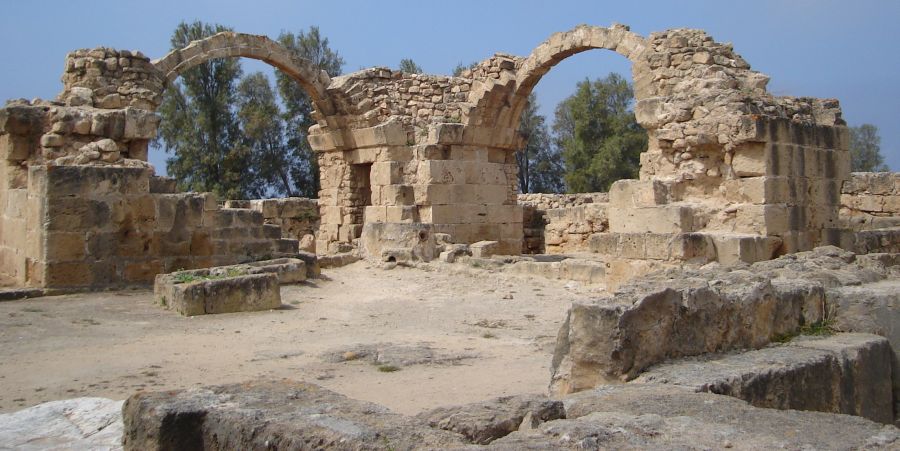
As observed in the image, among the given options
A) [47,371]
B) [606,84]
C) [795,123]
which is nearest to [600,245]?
[795,123]

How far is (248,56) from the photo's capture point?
13383mm

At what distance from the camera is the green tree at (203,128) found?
1227 inches

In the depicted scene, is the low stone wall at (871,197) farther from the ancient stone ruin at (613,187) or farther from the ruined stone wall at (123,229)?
the ruined stone wall at (123,229)

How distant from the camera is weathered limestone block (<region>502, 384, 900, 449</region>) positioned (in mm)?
2408

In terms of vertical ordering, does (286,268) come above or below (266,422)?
above

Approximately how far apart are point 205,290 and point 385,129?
6.95 m

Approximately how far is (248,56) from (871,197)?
10.1 m

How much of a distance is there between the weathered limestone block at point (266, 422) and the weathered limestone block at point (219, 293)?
404 centimetres

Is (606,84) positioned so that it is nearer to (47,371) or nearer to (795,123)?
(795,123)

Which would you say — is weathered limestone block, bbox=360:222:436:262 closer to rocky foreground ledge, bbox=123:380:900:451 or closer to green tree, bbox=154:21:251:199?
rocky foreground ledge, bbox=123:380:900:451

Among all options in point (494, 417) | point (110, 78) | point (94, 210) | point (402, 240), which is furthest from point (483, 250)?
point (494, 417)

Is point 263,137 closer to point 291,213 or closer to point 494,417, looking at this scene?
point 291,213

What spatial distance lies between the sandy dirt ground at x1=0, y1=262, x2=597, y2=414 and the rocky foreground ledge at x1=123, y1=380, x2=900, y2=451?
1138 millimetres

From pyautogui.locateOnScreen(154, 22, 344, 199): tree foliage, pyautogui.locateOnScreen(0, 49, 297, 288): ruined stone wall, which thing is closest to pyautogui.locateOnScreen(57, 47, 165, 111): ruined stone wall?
pyautogui.locateOnScreen(0, 49, 297, 288): ruined stone wall
